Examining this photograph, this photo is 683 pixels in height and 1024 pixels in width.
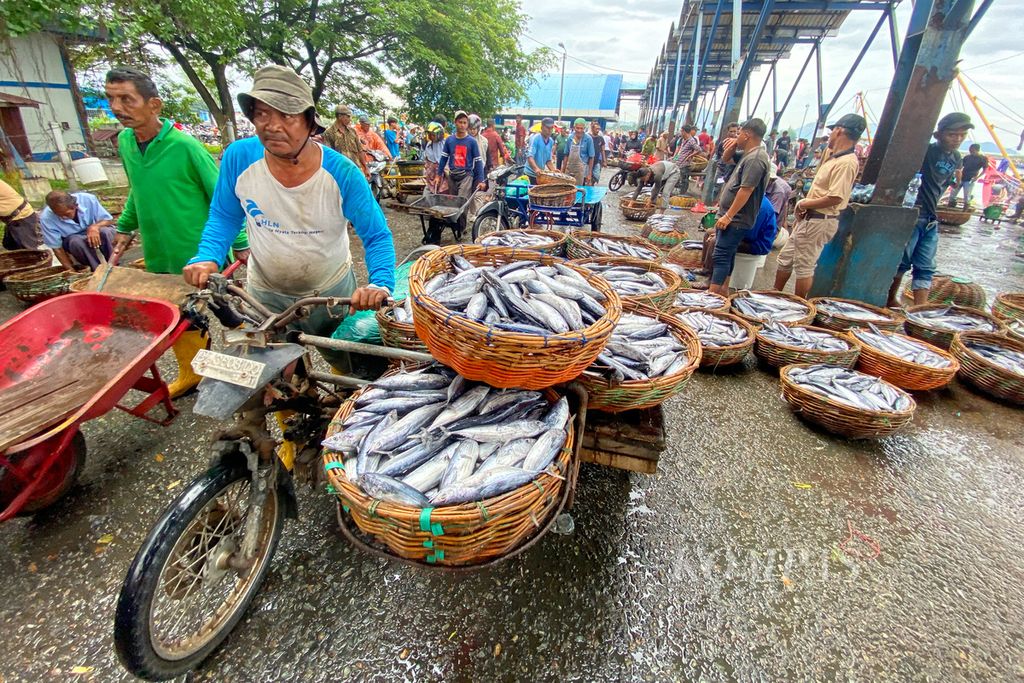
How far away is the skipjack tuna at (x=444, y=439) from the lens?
1.45 meters

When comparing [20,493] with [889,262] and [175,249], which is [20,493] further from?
[889,262]

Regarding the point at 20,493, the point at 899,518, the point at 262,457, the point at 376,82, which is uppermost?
the point at 376,82

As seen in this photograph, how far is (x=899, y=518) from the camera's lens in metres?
2.74

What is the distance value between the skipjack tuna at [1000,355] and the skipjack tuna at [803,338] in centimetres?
130

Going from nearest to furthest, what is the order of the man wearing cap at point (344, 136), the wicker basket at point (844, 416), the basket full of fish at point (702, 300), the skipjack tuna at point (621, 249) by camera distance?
the wicker basket at point (844, 416)
the basket full of fish at point (702, 300)
the skipjack tuna at point (621, 249)
the man wearing cap at point (344, 136)

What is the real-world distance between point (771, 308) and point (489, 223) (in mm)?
5075

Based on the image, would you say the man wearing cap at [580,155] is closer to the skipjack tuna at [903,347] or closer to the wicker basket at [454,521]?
the skipjack tuna at [903,347]

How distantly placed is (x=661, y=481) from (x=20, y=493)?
141 inches

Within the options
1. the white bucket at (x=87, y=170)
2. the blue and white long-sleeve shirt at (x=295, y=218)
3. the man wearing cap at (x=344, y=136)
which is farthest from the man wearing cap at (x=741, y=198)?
the white bucket at (x=87, y=170)

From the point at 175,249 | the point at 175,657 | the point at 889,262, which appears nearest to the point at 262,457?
the point at 175,657

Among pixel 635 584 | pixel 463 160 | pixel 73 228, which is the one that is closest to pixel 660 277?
pixel 635 584

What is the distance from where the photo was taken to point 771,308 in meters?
5.12

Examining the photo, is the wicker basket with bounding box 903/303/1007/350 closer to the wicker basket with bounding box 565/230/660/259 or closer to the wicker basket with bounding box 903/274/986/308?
the wicker basket with bounding box 903/274/986/308

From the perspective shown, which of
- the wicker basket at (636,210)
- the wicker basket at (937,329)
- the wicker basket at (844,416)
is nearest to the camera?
the wicker basket at (844,416)
